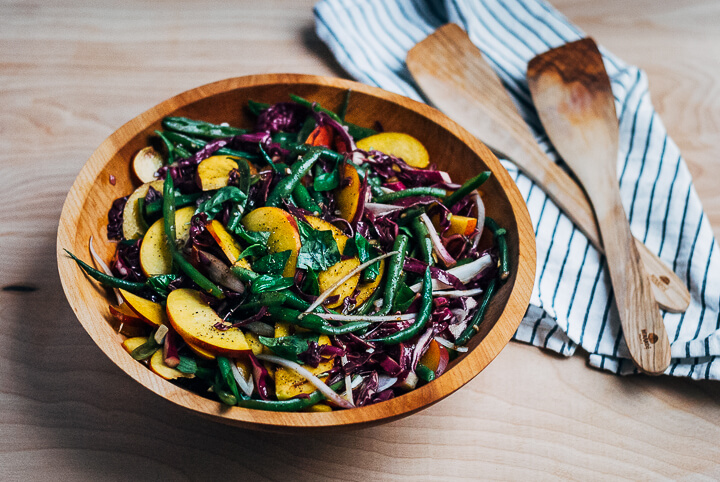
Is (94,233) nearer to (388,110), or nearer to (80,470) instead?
(80,470)

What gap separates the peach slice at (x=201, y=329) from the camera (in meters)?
2.29

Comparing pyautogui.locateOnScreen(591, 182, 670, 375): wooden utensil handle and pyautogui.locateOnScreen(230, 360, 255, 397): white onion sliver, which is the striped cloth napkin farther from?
pyautogui.locateOnScreen(230, 360, 255, 397): white onion sliver

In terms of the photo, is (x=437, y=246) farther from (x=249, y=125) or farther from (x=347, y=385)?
(x=249, y=125)

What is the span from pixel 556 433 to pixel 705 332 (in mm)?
1006

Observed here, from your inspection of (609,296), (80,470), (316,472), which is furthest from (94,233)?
(609,296)

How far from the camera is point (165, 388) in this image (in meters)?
2.18

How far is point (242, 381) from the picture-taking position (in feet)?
7.56

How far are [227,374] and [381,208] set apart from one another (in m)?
0.99

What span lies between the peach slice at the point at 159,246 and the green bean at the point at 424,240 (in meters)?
1.01

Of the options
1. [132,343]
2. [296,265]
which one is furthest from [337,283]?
[132,343]

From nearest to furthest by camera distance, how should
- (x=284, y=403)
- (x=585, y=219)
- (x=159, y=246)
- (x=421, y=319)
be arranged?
(x=284, y=403) < (x=421, y=319) < (x=159, y=246) < (x=585, y=219)

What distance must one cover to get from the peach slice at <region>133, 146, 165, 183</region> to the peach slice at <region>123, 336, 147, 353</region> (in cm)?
82

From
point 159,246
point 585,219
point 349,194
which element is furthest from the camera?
point 585,219

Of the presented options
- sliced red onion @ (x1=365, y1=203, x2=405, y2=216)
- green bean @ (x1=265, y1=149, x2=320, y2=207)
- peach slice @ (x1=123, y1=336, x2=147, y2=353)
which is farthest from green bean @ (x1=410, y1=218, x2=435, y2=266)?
peach slice @ (x1=123, y1=336, x2=147, y2=353)
